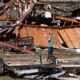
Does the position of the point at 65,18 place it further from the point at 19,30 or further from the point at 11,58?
the point at 11,58

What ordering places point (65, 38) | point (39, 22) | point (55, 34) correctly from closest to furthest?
point (65, 38) < point (55, 34) < point (39, 22)

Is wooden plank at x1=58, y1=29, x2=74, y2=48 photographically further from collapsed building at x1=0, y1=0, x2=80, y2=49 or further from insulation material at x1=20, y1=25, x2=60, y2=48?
insulation material at x1=20, y1=25, x2=60, y2=48

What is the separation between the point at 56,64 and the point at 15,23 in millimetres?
4974

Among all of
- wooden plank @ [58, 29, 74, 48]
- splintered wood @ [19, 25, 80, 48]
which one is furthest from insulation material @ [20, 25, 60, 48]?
wooden plank @ [58, 29, 74, 48]

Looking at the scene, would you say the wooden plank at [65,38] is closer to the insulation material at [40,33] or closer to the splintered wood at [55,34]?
the splintered wood at [55,34]

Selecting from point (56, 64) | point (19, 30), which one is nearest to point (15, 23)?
point (19, 30)

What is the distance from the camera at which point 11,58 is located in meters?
15.2

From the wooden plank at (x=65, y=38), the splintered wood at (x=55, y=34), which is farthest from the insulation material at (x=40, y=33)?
the wooden plank at (x=65, y=38)

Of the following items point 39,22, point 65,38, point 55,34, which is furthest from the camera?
point 39,22

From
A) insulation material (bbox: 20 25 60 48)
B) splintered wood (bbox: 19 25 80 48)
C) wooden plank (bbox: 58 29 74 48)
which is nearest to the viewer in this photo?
wooden plank (bbox: 58 29 74 48)

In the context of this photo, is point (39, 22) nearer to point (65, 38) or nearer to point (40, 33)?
point (40, 33)

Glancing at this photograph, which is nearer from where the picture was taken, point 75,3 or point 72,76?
point 72,76

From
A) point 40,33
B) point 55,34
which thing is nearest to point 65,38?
point 55,34

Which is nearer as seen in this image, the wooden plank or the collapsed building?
the wooden plank
